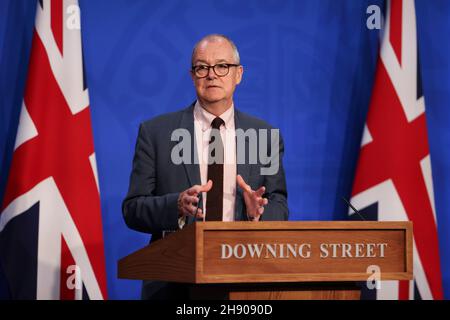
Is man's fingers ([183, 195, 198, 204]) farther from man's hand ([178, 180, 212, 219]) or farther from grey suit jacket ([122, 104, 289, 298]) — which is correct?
grey suit jacket ([122, 104, 289, 298])

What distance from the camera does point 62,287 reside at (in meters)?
3.92

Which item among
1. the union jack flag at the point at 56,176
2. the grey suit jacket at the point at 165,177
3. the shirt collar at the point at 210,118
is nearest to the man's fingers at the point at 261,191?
the grey suit jacket at the point at 165,177

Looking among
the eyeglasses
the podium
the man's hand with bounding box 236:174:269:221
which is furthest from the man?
the podium

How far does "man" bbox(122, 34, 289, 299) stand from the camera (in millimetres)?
2879

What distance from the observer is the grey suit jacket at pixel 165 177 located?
2.78 metres

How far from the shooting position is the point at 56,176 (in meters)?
4.02

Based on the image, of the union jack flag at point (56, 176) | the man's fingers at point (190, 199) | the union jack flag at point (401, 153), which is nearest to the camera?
the man's fingers at point (190, 199)

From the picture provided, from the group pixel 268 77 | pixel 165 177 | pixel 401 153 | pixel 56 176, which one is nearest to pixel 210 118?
pixel 165 177

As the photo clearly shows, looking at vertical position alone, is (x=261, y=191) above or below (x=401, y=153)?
below

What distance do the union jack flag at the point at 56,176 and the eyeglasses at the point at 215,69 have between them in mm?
1192

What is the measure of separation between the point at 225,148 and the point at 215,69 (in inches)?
12.6

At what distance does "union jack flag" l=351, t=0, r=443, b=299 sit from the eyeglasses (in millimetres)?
1560

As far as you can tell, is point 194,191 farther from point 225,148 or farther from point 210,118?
point 210,118

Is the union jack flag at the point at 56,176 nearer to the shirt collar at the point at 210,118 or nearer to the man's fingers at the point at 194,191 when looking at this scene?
the shirt collar at the point at 210,118
